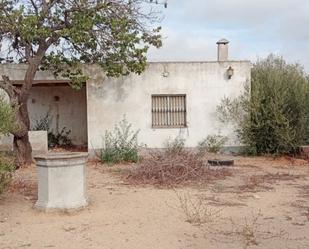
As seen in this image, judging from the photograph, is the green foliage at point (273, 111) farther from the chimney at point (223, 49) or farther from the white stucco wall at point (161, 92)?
the chimney at point (223, 49)

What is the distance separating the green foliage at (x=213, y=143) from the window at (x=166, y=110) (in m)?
0.87

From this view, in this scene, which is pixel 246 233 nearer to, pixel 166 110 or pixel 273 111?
pixel 273 111

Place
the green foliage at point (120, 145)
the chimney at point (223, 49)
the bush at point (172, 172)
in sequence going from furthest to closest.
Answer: the chimney at point (223, 49) < the green foliage at point (120, 145) < the bush at point (172, 172)

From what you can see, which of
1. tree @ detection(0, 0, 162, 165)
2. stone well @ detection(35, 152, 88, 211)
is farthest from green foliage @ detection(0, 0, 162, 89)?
stone well @ detection(35, 152, 88, 211)

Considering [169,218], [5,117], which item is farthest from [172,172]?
[5,117]

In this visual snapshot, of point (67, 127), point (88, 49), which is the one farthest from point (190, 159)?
point (67, 127)

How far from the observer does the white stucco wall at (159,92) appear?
17.2 metres

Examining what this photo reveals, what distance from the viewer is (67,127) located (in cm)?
1984

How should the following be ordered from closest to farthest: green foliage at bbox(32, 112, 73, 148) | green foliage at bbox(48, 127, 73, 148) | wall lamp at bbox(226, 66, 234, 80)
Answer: wall lamp at bbox(226, 66, 234, 80) → green foliage at bbox(48, 127, 73, 148) → green foliage at bbox(32, 112, 73, 148)

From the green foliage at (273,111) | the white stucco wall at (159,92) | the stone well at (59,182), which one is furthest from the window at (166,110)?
the stone well at (59,182)

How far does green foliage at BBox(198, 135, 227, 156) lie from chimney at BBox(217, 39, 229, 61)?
2792 millimetres

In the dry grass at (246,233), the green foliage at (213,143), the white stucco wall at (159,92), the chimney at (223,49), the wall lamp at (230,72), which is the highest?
the chimney at (223,49)

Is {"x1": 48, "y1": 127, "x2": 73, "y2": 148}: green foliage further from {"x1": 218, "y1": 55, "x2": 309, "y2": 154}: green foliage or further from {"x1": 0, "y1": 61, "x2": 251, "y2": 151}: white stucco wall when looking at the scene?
{"x1": 218, "y1": 55, "x2": 309, "y2": 154}: green foliage

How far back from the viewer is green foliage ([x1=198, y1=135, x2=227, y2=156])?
56.4 ft
